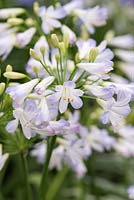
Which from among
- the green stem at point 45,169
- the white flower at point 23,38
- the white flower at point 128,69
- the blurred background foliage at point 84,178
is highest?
the white flower at point 23,38

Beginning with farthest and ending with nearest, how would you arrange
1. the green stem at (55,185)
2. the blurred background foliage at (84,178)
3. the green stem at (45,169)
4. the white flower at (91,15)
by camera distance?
the blurred background foliage at (84,178) < the green stem at (55,185) < the white flower at (91,15) < the green stem at (45,169)

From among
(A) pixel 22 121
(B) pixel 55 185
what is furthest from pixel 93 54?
(B) pixel 55 185

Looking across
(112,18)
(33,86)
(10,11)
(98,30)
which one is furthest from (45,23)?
(112,18)

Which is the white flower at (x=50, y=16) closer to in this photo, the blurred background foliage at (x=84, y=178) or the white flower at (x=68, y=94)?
the blurred background foliage at (x=84, y=178)

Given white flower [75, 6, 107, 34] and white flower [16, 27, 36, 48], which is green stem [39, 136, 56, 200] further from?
white flower [75, 6, 107, 34]

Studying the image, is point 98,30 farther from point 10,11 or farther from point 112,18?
point 10,11

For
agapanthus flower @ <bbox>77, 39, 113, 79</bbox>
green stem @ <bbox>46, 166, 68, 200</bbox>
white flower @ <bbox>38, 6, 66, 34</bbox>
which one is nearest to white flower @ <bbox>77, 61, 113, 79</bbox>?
agapanthus flower @ <bbox>77, 39, 113, 79</bbox>

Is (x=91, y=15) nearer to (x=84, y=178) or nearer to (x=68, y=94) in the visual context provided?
(x=68, y=94)

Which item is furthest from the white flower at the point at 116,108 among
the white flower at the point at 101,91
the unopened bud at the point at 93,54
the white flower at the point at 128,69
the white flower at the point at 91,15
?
the white flower at the point at 128,69

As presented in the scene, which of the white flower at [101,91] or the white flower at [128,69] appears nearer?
the white flower at [101,91]
